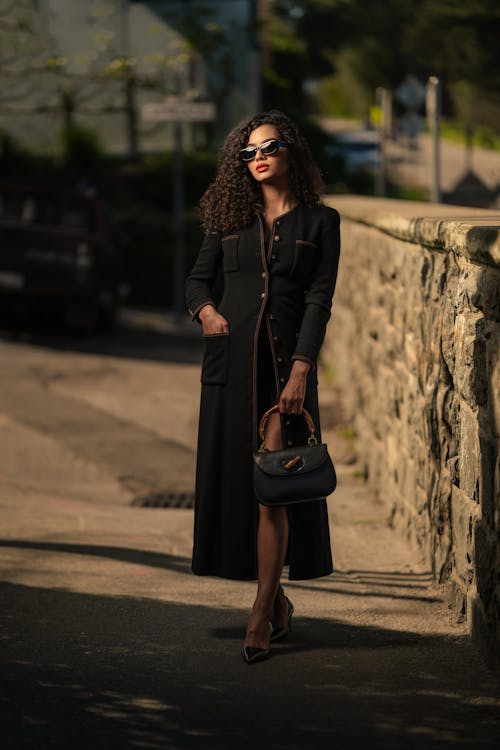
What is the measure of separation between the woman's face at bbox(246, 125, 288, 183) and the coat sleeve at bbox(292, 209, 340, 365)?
226mm

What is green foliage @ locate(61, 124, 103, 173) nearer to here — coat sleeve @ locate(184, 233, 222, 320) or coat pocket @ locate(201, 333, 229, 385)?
coat sleeve @ locate(184, 233, 222, 320)

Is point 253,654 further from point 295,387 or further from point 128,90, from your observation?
point 128,90

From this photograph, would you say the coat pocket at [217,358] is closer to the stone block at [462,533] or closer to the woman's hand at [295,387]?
the woman's hand at [295,387]

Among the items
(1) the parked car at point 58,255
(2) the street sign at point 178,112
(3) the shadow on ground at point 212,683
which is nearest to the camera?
(3) the shadow on ground at point 212,683

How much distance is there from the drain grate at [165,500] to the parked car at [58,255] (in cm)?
721

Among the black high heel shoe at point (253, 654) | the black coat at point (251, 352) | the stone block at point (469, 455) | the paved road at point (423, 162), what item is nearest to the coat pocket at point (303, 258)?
the black coat at point (251, 352)

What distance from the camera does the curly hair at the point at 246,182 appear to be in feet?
17.7

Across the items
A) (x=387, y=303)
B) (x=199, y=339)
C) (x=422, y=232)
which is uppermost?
(x=422, y=232)

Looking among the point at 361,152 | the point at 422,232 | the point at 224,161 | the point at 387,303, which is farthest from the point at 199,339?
the point at 361,152

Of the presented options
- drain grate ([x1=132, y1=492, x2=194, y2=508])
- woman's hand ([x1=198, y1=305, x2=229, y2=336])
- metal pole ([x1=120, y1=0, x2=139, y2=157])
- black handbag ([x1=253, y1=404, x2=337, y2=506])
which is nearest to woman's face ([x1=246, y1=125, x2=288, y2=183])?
woman's hand ([x1=198, y1=305, x2=229, y2=336])

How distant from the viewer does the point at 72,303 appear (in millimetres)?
16578

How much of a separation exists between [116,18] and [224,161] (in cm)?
2331

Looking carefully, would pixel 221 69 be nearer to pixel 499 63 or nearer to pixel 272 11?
pixel 499 63

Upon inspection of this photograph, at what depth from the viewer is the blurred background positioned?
658 inches
